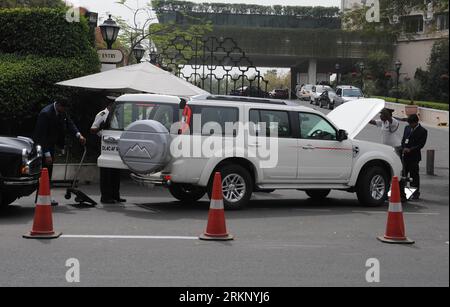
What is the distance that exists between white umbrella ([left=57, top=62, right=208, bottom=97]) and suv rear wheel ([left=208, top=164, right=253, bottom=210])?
4500 mm

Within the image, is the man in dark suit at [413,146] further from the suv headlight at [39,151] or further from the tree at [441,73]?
the suv headlight at [39,151]

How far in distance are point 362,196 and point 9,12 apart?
35.4ft

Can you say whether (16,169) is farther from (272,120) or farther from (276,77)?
(276,77)

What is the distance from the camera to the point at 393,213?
8625 millimetres

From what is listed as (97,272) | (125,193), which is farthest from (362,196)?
(97,272)

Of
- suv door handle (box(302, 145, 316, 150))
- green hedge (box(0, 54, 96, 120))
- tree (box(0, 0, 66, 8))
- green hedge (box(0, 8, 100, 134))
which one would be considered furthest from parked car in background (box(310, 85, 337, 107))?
suv door handle (box(302, 145, 316, 150))

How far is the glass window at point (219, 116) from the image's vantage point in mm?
11078

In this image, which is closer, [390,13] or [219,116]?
[219,116]

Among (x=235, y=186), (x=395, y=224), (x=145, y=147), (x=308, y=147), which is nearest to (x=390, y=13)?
(x=308, y=147)

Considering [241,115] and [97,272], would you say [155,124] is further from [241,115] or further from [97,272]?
[97,272]

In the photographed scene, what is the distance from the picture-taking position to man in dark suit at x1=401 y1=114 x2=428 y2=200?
13227 millimetres

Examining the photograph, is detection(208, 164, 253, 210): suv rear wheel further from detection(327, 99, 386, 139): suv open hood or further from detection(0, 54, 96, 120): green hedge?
detection(0, 54, 96, 120): green hedge

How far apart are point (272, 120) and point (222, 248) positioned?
12.8ft

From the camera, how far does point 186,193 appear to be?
12422mm
